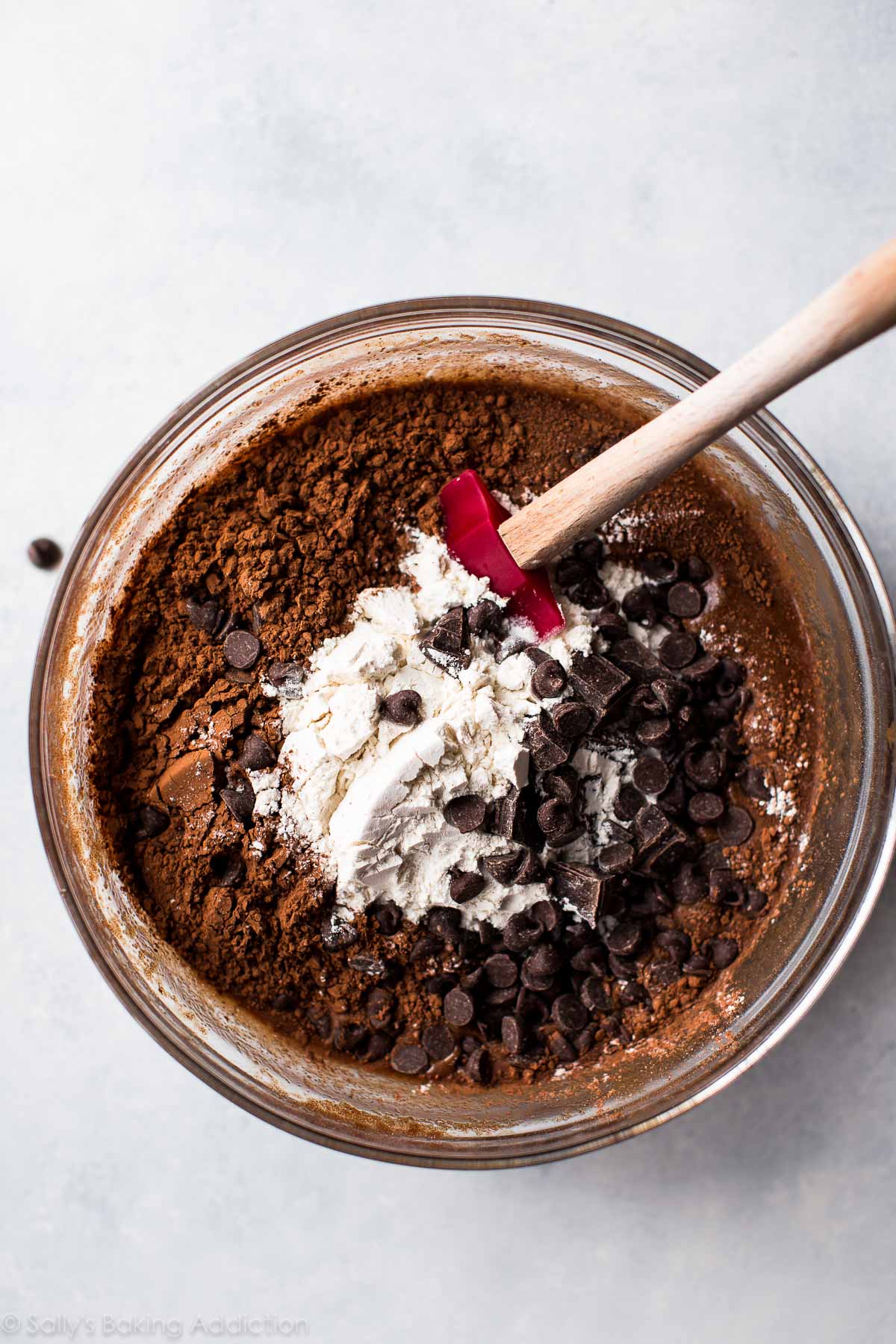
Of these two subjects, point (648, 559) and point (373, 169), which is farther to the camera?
point (373, 169)

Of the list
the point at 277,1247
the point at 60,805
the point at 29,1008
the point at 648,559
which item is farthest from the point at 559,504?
the point at 277,1247

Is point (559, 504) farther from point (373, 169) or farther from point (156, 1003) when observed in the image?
point (156, 1003)

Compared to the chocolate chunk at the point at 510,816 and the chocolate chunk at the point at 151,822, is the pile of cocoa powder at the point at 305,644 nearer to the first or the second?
the chocolate chunk at the point at 151,822

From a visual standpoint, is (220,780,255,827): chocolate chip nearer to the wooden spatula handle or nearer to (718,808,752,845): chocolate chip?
the wooden spatula handle

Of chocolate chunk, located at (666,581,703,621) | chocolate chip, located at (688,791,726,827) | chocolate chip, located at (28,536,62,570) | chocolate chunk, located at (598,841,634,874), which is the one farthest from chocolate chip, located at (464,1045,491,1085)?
chocolate chip, located at (28,536,62,570)

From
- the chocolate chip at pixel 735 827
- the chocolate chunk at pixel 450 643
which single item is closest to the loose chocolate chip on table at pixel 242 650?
the chocolate chunk at pixel 450 643

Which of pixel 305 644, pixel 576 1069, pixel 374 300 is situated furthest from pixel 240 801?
pixel 374 300

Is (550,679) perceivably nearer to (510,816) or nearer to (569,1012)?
(510,816)
